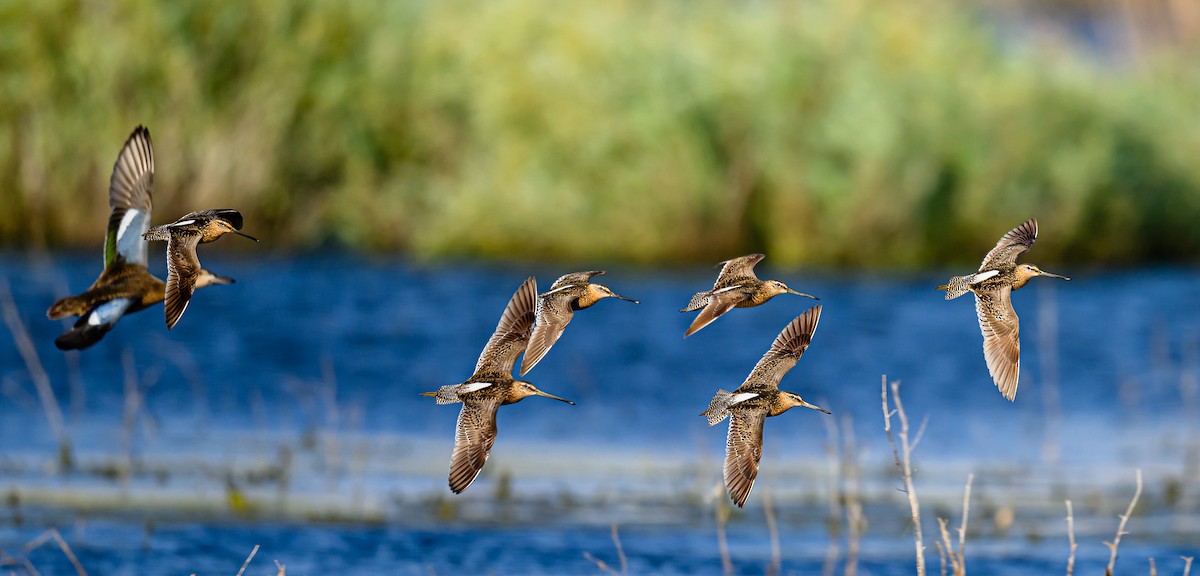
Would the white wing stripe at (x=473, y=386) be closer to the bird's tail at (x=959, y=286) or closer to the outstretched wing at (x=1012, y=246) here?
the bird's tail at (x=959, y=286)

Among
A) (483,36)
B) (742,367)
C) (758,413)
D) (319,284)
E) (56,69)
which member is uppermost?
(483,36)

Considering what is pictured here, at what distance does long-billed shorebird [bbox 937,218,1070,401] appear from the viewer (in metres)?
4.89

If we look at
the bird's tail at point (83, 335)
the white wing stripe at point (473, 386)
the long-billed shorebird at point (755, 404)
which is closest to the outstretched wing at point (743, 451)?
the long-billed shorebird at point (755, 404)

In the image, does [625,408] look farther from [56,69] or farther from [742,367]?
[56,69]

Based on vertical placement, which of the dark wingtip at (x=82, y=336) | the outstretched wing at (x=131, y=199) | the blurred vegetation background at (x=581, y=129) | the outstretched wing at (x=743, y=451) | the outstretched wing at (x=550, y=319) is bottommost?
the outstretched wing at (x=743, y=451)

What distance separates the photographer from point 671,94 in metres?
26.3

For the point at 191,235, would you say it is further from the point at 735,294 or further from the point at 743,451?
the point at 743,451

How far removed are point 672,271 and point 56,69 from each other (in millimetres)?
8660

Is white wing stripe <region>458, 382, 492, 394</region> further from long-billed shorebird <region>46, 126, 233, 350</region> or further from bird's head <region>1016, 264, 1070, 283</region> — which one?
bird's head <region>1016, 264, 1070, 283</region>

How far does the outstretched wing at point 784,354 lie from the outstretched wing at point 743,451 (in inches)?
3.4

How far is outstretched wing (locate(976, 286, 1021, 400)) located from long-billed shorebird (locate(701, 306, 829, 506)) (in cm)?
46

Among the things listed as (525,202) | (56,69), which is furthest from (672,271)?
(56,69)

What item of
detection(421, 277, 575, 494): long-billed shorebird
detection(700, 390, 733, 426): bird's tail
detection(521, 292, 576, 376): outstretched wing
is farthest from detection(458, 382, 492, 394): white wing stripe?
detection(700, 390, 733, 426): bird's tail

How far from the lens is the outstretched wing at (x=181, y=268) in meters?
4.75
